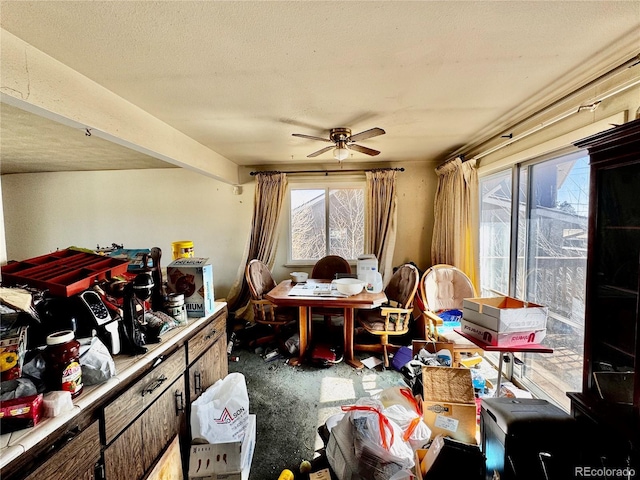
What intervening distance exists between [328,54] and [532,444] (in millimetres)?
2057

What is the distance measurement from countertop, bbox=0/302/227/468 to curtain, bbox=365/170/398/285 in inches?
106

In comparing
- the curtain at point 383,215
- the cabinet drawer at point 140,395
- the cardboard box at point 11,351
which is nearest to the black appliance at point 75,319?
the cardboard box at point 11,351

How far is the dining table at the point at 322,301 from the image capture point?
242 cm

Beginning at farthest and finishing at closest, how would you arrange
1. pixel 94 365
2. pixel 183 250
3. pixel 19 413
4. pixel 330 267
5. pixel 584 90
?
pixel 330 267 < pixel 183 250 < pixel 584 90 < pixel 94 365 < pixel 19 413

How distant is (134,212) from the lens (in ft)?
13.1

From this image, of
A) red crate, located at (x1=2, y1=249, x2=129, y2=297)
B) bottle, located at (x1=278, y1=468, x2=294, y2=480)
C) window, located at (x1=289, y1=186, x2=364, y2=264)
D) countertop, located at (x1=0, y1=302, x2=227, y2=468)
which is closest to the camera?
countertop, located at (x1=0, y1=302, x2=227, y2=468)

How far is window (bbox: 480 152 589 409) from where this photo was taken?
5.77 ft

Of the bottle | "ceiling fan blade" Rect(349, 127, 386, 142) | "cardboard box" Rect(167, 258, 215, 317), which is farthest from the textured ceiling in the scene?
the bottle

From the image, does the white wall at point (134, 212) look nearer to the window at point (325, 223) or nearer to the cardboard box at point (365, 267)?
the window at point (325, 223)

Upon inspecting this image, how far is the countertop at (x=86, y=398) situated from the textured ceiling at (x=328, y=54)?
56.5 inches

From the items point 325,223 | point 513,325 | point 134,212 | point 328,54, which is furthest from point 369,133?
point 134,212

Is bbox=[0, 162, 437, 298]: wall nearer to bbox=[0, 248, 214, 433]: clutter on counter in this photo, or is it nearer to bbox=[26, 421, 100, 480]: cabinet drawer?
bbox=[0, 248, 214, 433]: clutter on counter

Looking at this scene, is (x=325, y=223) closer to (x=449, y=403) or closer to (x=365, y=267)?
(x=365, y=267)

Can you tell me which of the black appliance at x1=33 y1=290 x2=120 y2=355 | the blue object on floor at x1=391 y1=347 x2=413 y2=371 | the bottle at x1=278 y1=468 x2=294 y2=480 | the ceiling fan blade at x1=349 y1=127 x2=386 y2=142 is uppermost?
the ceiling fan blade at x1=349 y1=127 x2=386 y2=142
